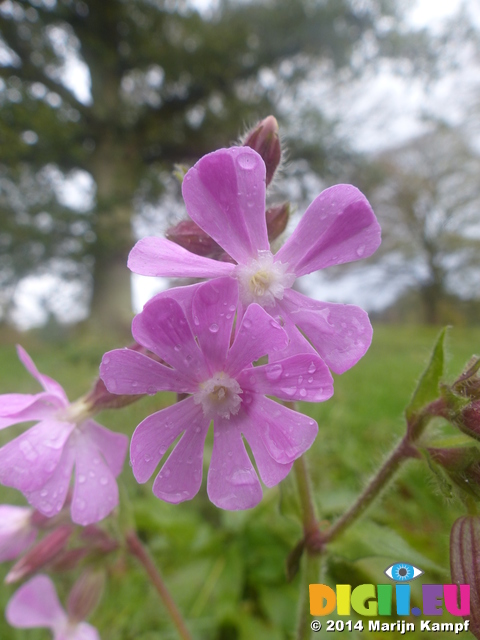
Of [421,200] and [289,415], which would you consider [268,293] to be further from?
[421,200]

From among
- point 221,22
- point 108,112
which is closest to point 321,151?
point 221,22

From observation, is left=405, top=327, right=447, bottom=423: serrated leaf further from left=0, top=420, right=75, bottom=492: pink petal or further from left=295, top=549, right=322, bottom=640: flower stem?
left=0, top=420, right=75, bottom=492: pink petal

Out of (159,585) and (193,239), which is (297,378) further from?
(159,585)

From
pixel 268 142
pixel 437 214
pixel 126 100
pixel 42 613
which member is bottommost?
pixel 42 613

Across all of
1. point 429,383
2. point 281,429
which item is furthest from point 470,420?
point 281,429

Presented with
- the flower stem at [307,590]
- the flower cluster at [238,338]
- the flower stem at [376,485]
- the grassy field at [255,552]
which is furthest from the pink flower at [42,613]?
the flower cluster at [238,338]

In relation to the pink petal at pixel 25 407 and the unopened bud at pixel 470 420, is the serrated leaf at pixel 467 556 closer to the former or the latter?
the unopened bud at pixel 470 420
